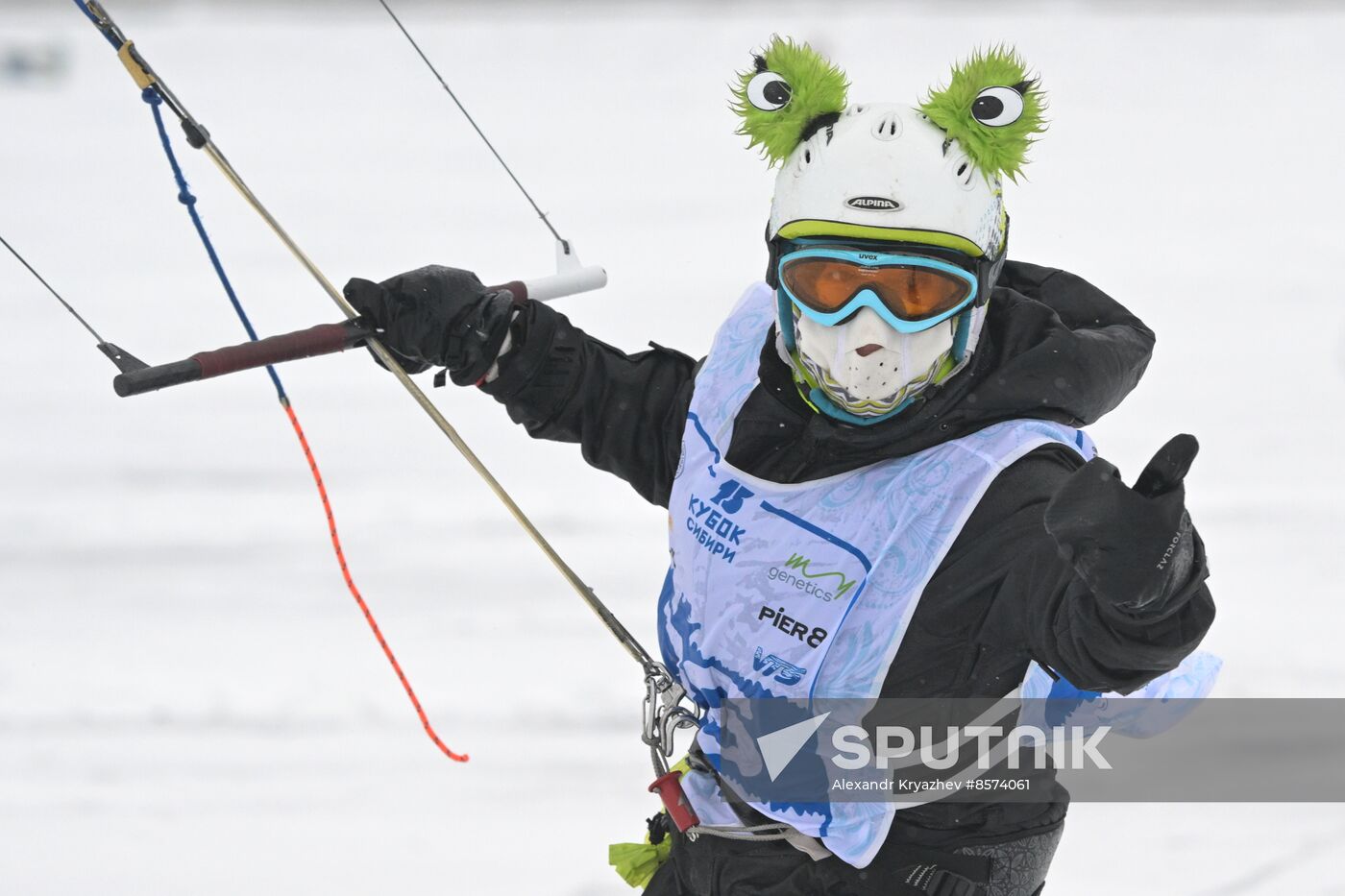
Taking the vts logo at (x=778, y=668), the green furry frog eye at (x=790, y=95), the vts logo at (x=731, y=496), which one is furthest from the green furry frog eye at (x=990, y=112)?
the vts logo at (x=778, y=668)

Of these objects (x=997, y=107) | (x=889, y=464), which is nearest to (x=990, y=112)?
(x=997, y=107)

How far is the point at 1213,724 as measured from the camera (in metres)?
4.11

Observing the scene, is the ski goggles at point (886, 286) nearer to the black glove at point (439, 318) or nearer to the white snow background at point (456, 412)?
the black glove at point (439, 318)

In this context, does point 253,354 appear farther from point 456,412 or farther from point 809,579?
point 456,412

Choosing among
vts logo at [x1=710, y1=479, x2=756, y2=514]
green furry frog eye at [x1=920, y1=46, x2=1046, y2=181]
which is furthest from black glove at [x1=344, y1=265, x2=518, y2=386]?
green furry frog eye at [x1=920, y1=46, x2=1046, y2=181]

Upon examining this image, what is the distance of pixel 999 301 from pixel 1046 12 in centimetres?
820

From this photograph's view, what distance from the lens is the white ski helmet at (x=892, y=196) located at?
6.91ft

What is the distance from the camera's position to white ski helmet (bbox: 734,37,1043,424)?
2105 millimetres

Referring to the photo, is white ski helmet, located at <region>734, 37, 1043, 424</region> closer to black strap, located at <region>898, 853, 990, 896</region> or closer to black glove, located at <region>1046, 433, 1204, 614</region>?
black glove, located at <region>1046, 433, 1204, 614</region>

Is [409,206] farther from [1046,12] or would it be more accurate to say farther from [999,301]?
[999,301]

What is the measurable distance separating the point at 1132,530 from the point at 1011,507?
35 centimetres

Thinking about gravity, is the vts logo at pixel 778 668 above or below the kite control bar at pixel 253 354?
below

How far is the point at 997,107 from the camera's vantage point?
7.06 feet

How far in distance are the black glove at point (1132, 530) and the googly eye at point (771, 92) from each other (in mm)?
778
